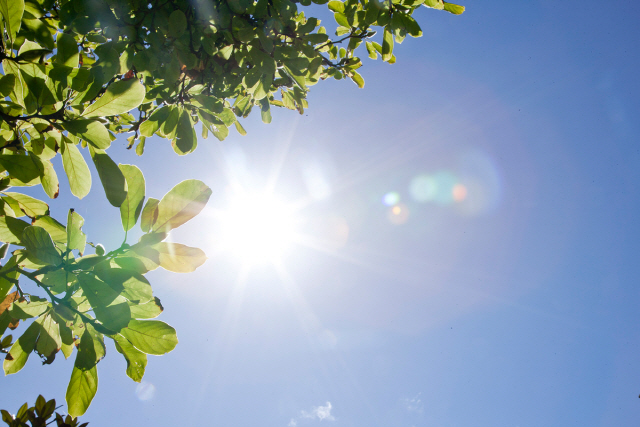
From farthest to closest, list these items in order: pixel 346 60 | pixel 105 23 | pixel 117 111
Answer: pixel 346 60
pixel 105 23
pixel 117 111

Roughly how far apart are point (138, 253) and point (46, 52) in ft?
2.95

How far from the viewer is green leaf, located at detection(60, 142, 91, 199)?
3.98 ft

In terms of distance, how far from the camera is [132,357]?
125 cm

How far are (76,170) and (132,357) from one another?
78cm

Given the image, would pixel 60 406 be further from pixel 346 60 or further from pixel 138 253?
pixel 346 60

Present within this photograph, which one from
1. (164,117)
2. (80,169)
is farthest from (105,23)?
(80,169)

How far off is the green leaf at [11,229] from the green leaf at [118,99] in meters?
0.45

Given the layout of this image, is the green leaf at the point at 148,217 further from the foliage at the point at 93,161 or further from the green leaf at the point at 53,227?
the green leaf at the point at 53,227

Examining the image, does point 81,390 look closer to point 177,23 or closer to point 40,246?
point 40,246

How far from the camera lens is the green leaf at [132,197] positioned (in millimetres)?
1079

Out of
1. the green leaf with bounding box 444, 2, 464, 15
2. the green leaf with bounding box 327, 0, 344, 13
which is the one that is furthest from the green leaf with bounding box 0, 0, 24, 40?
the green leaf with bounding box 444, 2, 464, 15

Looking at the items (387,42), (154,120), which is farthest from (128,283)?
(387,42)

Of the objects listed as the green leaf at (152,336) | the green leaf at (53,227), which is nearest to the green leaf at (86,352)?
the green leaf at (152,336)

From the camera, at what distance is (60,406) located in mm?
1621
